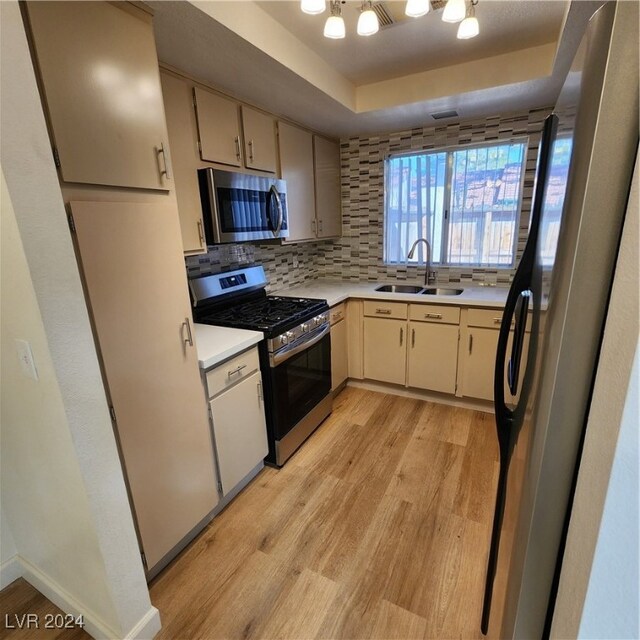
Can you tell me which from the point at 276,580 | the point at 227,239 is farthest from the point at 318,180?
the point at 276,580

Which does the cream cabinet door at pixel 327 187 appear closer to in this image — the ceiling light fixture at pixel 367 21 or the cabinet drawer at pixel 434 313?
the cabinet drawer at pixel 434 313

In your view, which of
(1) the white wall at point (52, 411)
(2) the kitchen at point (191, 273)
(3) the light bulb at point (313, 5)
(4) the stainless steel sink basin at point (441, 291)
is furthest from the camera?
(4) the stainless steel sink basin at point (441, 291)

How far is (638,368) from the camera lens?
39 centimetres

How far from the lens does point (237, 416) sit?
1886 millimetres

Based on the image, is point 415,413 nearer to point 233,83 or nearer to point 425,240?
point 425,240

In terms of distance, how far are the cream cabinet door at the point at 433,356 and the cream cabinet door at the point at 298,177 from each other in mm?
1167

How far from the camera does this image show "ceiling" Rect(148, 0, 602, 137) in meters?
1.50

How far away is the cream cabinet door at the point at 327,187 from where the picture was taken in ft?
9.84

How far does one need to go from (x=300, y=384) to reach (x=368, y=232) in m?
1.79

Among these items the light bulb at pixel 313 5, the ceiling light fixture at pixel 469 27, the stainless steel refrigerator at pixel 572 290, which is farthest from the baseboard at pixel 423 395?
the light bulb at pixel 313 5

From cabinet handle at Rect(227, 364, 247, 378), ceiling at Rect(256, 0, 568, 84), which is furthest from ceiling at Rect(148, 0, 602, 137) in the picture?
cabinet handle at Rect(227, 364, 247, 378)

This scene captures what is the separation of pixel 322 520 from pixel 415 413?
1.28 m

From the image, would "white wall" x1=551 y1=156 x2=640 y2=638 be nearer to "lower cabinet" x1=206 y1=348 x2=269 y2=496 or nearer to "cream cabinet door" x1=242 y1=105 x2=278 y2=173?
"lower cabinet" x1=206 y1=348 x2=269 y2=496

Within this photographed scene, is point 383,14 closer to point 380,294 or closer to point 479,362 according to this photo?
point 380,294
